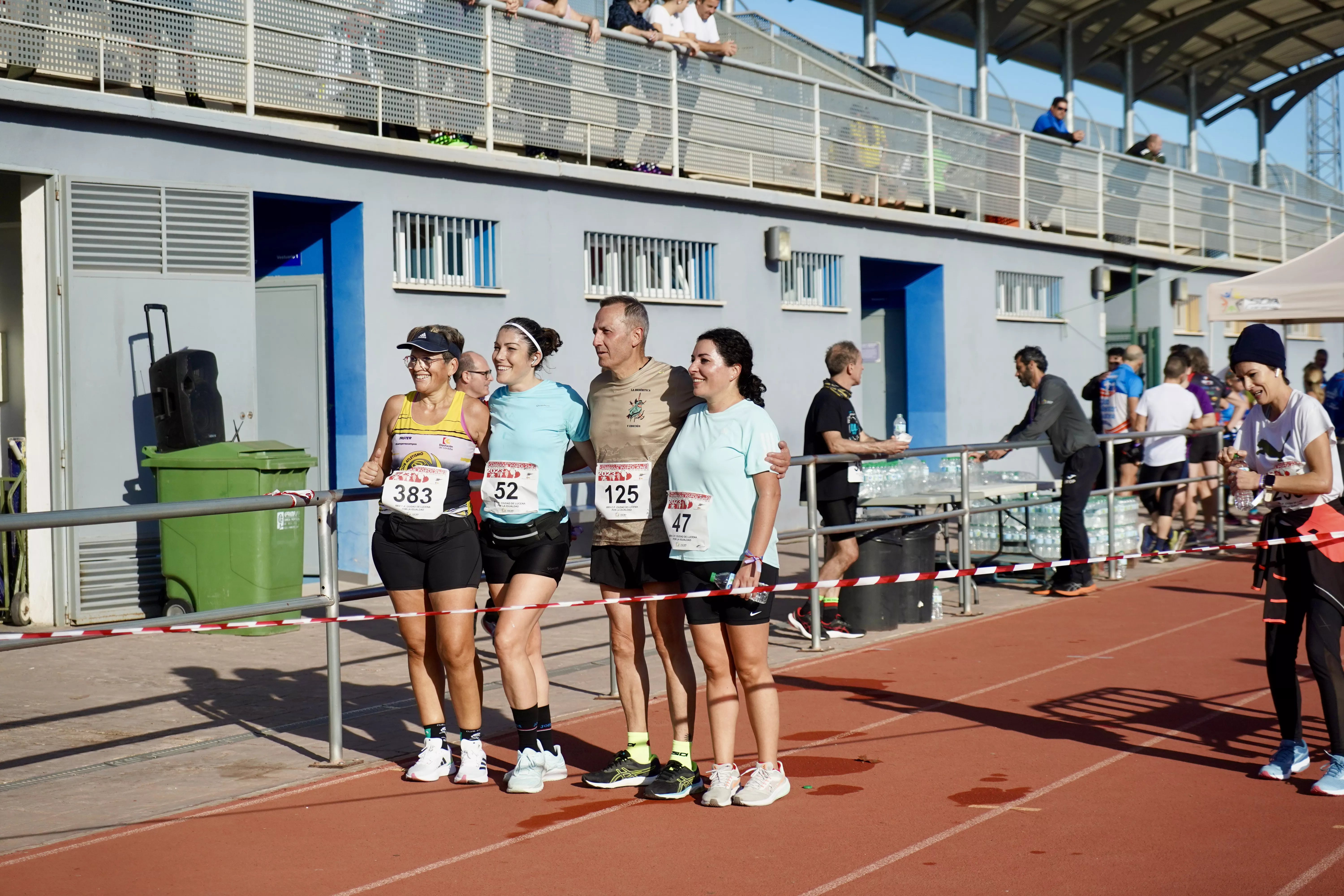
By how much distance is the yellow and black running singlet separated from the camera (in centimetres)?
610

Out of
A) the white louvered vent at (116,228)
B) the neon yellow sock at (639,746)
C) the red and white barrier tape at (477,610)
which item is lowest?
the neon yellow sock at (639,746)

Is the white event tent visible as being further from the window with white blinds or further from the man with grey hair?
the window with white blinds

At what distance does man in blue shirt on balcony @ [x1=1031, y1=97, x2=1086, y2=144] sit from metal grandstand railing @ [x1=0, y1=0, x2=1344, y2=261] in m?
0.28

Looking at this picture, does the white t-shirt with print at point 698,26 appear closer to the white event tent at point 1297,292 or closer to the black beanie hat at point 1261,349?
the white event tent at point 1297,292

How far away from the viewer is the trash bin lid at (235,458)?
10211 mm

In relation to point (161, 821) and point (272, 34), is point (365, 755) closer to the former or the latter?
point (161, 821)

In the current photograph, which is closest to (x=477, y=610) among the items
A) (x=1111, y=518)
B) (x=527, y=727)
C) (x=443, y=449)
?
(x=527, y=727)

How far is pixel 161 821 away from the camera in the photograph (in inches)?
226

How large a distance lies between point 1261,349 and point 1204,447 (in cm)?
944

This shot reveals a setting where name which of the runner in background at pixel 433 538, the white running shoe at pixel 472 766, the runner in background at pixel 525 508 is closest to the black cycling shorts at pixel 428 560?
the runner in background at pixel 433 538

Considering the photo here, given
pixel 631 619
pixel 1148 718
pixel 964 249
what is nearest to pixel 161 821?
pixel 631 619

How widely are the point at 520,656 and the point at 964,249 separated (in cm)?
1597

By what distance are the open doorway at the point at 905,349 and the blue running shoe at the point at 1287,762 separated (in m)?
13.5

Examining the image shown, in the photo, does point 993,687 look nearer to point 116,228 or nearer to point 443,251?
point 443,251
